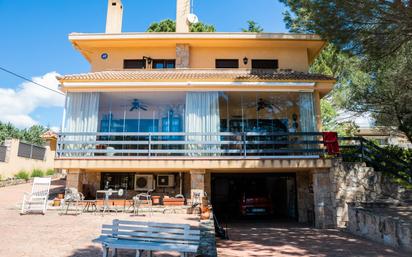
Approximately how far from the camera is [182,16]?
55.1 ft

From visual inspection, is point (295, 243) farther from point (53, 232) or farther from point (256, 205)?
point (53, 232)

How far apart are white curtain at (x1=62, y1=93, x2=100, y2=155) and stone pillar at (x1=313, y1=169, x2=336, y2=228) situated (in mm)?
9064

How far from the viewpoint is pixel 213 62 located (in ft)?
52.3

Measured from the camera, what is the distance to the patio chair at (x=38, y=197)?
10.7 m

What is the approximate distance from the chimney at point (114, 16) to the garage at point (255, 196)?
10294mm

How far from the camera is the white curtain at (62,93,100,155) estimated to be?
1239cm

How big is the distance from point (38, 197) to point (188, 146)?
5707 millimetres

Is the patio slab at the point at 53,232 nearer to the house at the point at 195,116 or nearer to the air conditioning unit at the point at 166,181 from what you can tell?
the house at the point at 195,116

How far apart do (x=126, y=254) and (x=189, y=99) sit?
25.0 ft

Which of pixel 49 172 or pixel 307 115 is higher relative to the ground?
pixel 307 115

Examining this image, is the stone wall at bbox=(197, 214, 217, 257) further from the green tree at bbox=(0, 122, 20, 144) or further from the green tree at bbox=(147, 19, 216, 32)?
the green tree at bbox=(0, 122, 20, 144)

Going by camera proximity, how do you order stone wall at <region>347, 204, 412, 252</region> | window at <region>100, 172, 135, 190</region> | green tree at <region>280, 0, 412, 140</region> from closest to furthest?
stone wall at <region>347, 204, 412, 252</region> → green tree at <region>280, 0, 412, 140</region> → window at <region>100, 172, 135, 190</region>

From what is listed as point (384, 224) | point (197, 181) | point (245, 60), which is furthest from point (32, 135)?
point (384, 224)

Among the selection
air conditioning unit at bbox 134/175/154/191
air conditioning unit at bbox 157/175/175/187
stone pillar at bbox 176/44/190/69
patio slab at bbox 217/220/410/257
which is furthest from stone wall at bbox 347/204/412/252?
stone pillar at bbox 176/44/190/69
